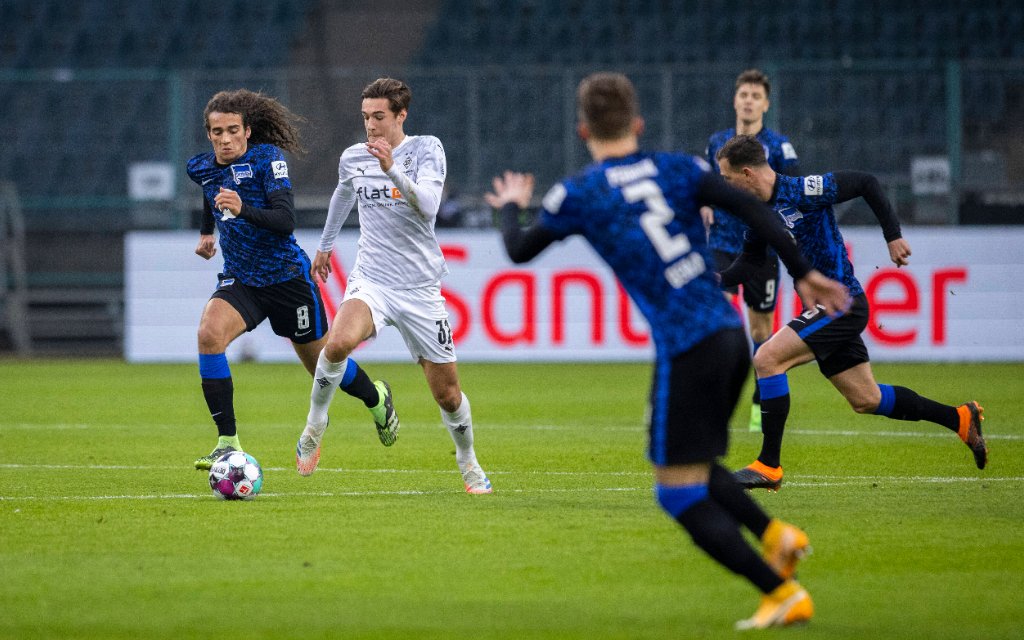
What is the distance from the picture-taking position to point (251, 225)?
28.5 ft

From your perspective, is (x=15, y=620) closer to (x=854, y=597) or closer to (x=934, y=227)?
(x=854, y=597)

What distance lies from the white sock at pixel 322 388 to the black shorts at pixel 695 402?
353 cm

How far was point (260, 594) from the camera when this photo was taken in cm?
530

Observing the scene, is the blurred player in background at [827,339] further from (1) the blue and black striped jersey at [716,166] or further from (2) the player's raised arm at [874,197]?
(1) the blue and black striped jersey at [716,166]

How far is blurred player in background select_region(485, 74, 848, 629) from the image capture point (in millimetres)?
4844

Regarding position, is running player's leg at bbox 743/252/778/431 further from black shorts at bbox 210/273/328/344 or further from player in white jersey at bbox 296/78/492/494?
black shorts at bbox 210/273/328/344

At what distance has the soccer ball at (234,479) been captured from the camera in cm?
760

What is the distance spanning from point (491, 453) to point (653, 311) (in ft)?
16.4

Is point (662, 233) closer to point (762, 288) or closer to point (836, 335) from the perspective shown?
point (836, 335)

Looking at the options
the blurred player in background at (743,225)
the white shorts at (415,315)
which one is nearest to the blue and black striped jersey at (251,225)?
the white shorts at (415,315)

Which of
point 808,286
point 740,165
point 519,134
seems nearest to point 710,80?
point 519,134

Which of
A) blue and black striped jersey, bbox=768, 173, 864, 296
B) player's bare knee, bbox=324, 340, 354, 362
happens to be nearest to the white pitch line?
player's bare knee, bbox=324, 340, 354, 362

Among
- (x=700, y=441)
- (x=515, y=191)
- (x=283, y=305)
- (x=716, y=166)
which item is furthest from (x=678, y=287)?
(x=716, y=166)

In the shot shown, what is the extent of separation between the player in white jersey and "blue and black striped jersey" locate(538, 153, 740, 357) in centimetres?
287
